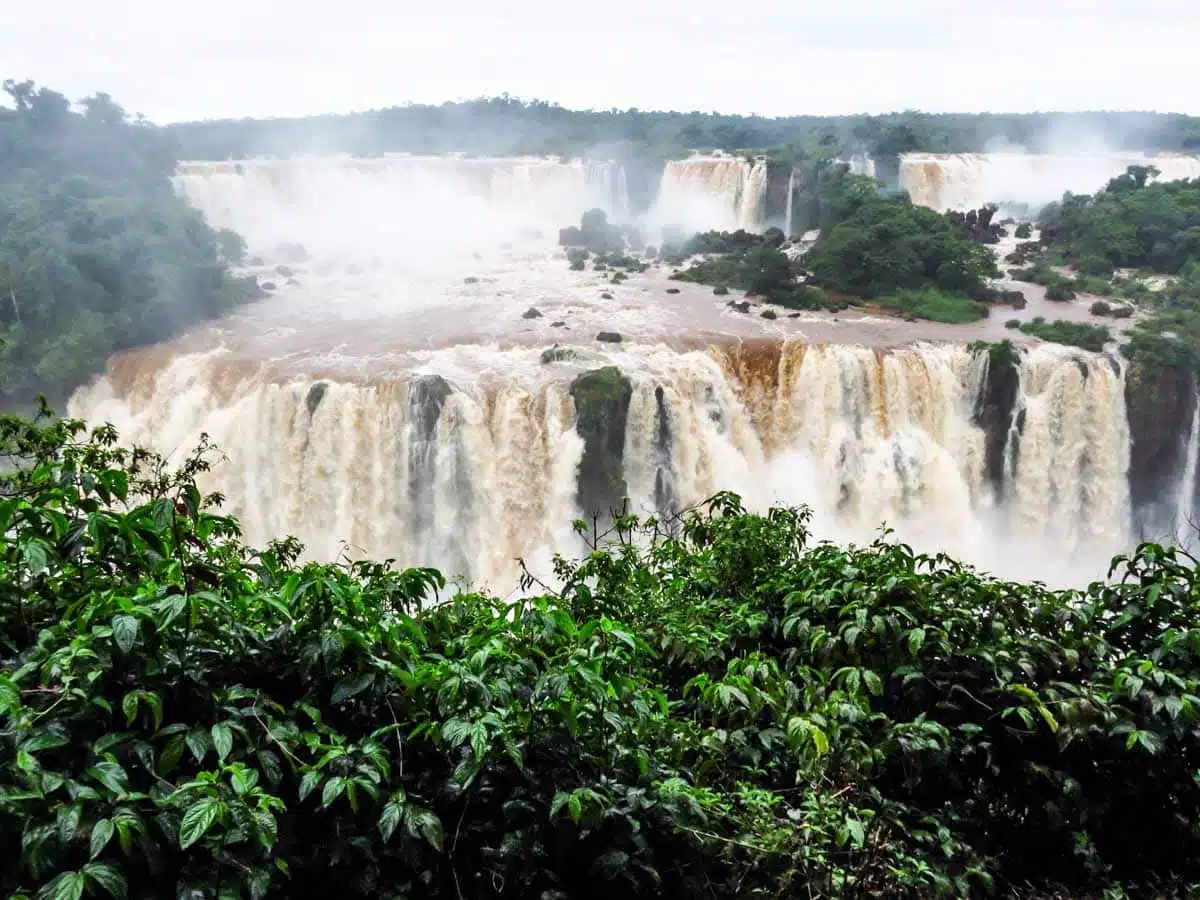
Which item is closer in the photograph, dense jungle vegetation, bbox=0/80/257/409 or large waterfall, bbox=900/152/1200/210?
dense jungle vegetation, bbox=0/80/257/409

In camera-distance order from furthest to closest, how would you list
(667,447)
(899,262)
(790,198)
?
(790,198) < (899,262) < (667,447)

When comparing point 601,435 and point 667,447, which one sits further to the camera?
point 667,447

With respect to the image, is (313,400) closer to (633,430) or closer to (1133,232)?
(633,430)

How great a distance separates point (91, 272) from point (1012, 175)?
31.7 metres

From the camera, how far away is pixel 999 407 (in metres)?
16.2

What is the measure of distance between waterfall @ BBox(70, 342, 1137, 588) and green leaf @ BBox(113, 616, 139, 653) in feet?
40.3

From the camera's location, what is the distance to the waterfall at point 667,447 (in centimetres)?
1459

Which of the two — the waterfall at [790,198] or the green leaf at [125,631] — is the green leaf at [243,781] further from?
the waterfall at [790,198]

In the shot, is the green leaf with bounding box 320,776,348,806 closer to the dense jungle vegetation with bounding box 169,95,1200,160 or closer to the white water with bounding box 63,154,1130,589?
the white water with bounding box 63,154,1130,589

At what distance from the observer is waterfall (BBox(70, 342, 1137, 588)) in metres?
14.6

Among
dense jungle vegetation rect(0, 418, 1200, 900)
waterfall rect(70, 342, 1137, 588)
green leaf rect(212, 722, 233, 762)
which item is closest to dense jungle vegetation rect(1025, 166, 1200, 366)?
waterfall rect(70, 342, 1137, 588)

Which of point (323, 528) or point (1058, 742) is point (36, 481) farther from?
point (323, 528)

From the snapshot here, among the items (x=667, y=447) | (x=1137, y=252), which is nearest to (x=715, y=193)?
(x=1137, y=252)

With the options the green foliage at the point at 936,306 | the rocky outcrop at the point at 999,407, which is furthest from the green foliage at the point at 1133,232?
the rocky outcrop at the point at 999,407
